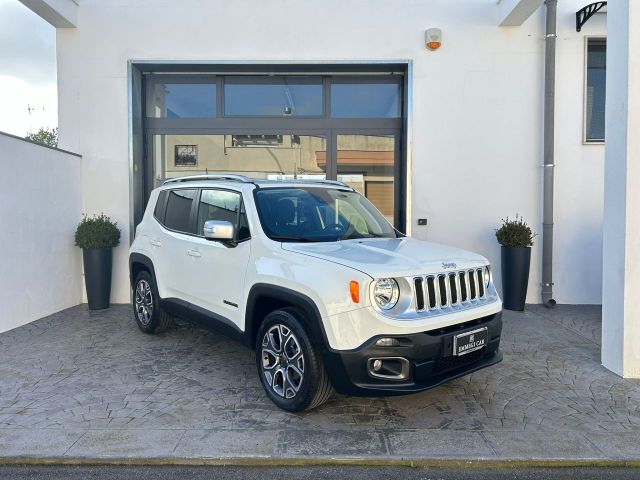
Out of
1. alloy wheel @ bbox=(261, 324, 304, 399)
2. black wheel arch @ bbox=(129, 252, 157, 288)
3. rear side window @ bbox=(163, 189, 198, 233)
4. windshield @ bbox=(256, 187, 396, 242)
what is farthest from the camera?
black wheel arch @ bbox=(129, 252, 157, 288)

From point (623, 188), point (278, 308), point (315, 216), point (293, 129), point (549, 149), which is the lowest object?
point (278, 308)

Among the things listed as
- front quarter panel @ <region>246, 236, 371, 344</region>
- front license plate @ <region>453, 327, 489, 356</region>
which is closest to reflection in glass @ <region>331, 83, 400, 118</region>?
front quarter panel @ <region>246, 236, 371, 344</region>

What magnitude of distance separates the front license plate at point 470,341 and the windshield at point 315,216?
1.31m

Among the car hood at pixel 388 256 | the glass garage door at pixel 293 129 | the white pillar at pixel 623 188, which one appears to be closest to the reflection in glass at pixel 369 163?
the glass garage door at pixel 293 129

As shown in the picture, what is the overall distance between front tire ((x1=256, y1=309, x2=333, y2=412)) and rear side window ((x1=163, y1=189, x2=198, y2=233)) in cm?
172

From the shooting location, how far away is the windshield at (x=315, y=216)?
13.1 feet

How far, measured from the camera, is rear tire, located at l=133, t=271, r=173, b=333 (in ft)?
18.0

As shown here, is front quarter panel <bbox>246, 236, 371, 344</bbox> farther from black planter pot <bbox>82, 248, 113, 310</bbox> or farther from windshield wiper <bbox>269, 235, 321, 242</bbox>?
black planter pot <bbox>82, 248, 113, 310</bbox>

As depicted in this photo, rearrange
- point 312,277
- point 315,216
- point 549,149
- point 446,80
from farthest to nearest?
point 446,80, point 549,149, point 315,216, point 312,277

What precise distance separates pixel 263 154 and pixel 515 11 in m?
4.44

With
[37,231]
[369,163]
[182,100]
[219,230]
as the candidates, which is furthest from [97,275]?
[369,163]

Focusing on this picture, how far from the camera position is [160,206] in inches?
219

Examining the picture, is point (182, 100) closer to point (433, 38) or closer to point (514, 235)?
point (433, 38)

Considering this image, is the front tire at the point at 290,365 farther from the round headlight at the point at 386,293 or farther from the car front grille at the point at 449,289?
the car front grille at the point at 449,289
